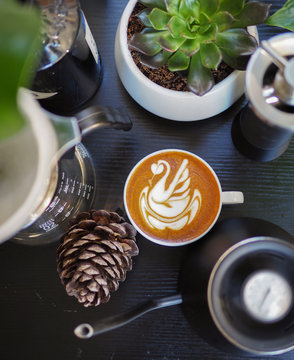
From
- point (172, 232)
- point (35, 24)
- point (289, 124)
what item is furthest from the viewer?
point (172, 232)

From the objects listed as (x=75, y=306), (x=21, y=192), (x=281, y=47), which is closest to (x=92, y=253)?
(x=75, y=306)

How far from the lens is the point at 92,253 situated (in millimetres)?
531

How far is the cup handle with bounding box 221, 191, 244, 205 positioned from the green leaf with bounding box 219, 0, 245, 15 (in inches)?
8.9

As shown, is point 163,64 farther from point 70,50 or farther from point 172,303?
point 172,303

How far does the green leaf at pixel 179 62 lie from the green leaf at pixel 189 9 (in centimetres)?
4

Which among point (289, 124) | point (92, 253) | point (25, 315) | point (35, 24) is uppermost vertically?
point (35, 24)

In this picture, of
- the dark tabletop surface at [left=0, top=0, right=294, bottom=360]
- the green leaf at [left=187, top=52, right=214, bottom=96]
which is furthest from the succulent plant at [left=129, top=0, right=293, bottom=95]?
the dark tabletop surface at [left=0, top=0, right=294, bottom=360]

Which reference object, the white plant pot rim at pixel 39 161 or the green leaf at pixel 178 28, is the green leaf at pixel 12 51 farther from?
the green leaf at pixel 178 28

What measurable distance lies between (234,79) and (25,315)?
431 millimetres

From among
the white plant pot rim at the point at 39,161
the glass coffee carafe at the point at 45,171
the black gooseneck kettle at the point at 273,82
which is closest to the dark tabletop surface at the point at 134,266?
the glass coffee carafe at the point at 45,171

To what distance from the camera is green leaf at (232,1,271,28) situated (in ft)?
1.60

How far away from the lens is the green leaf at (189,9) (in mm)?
481

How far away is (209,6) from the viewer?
0.48 meters

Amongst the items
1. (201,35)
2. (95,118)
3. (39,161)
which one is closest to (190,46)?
(201,35)
